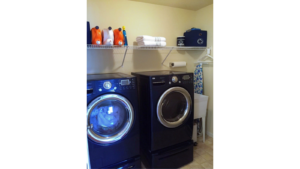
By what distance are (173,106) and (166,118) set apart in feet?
0.57

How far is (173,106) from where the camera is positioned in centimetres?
201

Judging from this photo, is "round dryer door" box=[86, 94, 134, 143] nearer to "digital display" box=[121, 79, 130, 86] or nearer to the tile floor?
"digital display" box=[121, 79, 130, 86]

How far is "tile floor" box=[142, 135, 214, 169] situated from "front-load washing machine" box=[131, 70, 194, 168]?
0.11m

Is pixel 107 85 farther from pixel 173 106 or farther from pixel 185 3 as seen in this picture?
pixel 185 3

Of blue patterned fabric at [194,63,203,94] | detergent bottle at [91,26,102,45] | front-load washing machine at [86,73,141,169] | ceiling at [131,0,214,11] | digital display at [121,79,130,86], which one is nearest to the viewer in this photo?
front-load washing machine at [86,73,141,169]

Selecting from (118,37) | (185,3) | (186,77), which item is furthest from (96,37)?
(185,3)

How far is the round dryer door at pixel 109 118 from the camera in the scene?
5.10 ft

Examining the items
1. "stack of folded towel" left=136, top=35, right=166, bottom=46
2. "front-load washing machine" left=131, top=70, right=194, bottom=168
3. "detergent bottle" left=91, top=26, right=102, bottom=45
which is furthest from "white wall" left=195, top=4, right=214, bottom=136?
"detergent bottle" left=91, top=26, right=102, bottom=45

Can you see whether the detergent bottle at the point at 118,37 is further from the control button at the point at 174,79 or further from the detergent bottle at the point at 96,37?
the control button at the point at 174,79

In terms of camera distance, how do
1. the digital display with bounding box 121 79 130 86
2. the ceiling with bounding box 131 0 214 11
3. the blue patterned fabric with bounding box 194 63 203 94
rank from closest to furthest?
the digital display with bounding box 121 79 130 86 < the ceiling with bounding box 131 0 214 11 < the blue patterned fabric with bounding box 194 63 203 94

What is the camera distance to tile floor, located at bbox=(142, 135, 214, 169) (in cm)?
210

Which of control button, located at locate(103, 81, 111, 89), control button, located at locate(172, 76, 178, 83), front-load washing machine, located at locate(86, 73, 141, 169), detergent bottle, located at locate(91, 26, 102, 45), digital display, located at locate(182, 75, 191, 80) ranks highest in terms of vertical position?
detergent bottle, located at locate(91, 26, 102, 45)
